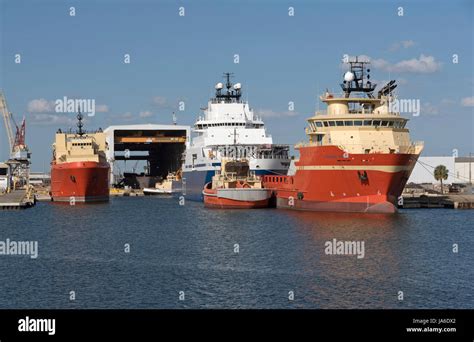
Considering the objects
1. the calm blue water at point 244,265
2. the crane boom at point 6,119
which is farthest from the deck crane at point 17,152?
the calm blue water at point 244,265

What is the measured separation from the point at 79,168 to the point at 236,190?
30188 mm

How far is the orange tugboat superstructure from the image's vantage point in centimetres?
10394

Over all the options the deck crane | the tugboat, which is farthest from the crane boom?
the tugboat

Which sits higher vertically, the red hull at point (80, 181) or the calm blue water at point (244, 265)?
the red hull at point (80, 181)

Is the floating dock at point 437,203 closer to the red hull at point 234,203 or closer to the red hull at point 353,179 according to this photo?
the red hull at point 234,203

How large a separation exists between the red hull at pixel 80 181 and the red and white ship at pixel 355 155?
38094 mm

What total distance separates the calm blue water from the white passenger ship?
27.9 m

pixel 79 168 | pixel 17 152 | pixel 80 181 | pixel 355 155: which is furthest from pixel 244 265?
pixel 17 152

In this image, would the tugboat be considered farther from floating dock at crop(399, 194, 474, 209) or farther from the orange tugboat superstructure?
the orange tugboat superstructure

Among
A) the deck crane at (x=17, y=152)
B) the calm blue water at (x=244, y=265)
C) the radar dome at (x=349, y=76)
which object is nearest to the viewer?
the calm blue water at (x=244, y=265)

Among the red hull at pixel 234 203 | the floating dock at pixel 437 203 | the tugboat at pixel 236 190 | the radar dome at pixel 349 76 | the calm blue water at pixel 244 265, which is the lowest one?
the calm blue water at pixel 244 265

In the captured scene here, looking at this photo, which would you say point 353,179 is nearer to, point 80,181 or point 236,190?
A: point 236,190

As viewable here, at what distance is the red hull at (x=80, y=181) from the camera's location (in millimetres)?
103375

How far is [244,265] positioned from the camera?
4134cm
